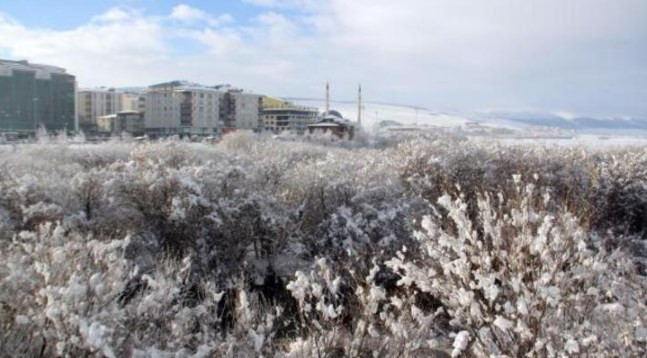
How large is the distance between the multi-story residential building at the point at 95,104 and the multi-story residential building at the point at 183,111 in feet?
32.5

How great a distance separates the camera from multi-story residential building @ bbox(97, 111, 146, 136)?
81000 mm

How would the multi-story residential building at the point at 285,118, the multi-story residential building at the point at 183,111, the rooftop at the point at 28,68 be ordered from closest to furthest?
1. the rooftop at the point at 28,68
2. the multi-story residential building at the point at 183,111
3. the multi-story residential building at the point at 285,118

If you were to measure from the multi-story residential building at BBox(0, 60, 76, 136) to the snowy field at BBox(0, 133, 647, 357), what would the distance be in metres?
46.4

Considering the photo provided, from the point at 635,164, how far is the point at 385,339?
1941 cm

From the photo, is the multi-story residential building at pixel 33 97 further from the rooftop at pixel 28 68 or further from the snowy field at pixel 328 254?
the snowy field at pixel 328 254

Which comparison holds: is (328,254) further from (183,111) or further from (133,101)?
(133,101)

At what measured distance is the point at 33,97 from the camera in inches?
2867

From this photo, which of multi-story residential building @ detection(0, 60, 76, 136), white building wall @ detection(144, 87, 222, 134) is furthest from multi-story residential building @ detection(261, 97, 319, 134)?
multi-story residential building @ detection(0, 60, 76, 136)

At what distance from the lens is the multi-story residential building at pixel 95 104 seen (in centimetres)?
8994

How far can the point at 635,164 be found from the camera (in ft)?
72.8

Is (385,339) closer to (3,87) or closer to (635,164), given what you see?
(635,164)

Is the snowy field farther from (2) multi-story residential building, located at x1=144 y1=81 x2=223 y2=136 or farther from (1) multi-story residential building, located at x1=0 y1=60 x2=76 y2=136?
(2) multi-story residential building, located at x1=144 y1=81 x2=223 y2=136

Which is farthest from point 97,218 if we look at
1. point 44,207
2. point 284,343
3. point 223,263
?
point 284,343

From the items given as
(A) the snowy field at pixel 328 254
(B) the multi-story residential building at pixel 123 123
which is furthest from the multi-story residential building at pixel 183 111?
(A) the snowy field at pixel 328 254
